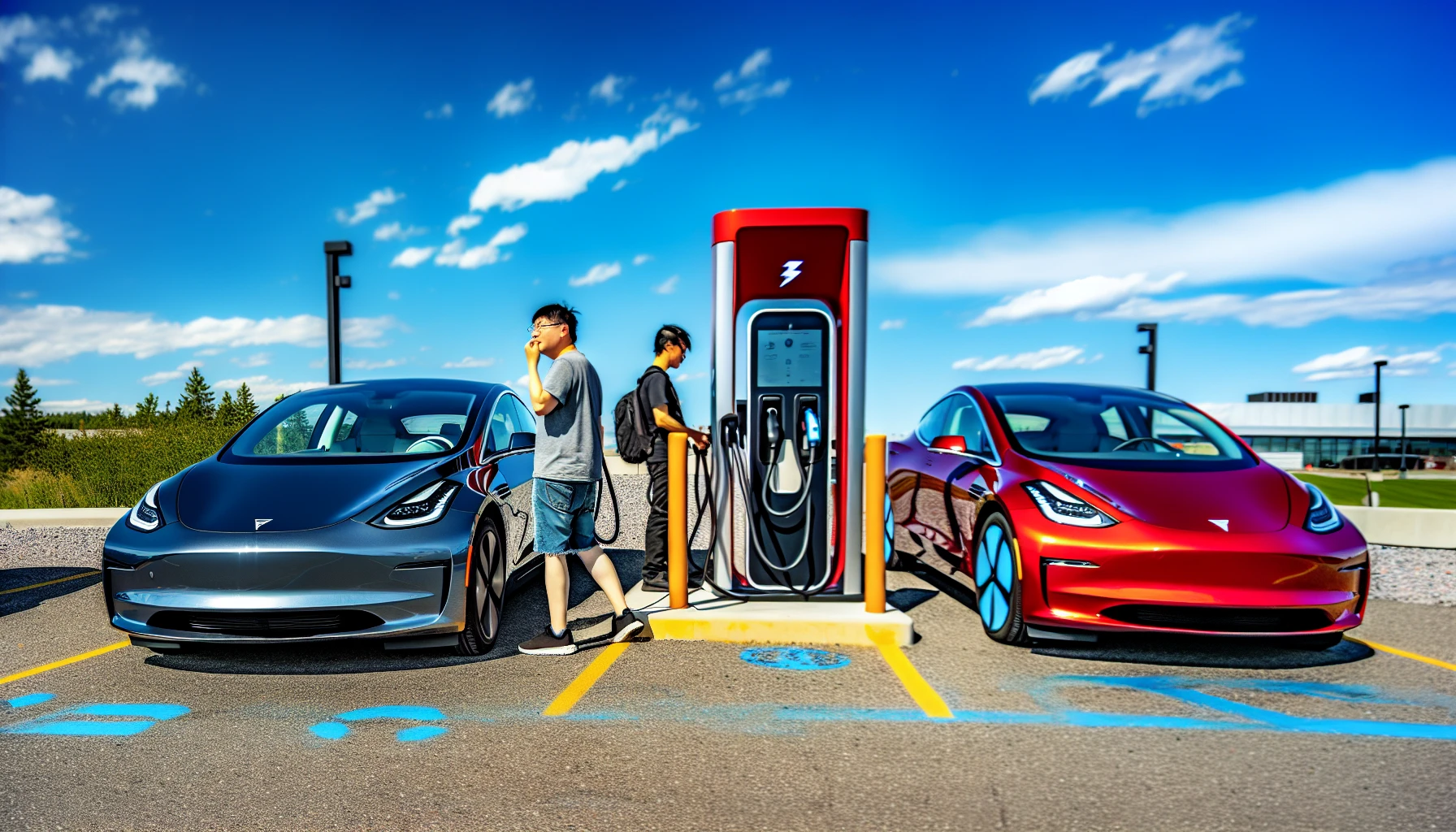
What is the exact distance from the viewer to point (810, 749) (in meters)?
3.33

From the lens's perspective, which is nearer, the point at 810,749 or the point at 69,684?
the point at 810,749

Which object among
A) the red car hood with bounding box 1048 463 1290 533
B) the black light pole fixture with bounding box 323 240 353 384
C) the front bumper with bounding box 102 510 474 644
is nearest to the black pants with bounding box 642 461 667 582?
the front bumper with bounding box 102 510 474 644

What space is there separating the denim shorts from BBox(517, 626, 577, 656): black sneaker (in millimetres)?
460

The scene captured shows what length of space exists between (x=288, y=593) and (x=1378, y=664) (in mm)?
5526

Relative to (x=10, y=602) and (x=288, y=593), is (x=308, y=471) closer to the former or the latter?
(x=288, y=593)

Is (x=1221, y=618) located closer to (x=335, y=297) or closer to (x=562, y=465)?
(x=562, y=465)

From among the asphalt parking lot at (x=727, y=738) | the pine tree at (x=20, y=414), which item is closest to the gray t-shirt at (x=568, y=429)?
the asphalt parking lot at (x=727, y=738)

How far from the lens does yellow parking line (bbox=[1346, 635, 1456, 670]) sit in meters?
4.77

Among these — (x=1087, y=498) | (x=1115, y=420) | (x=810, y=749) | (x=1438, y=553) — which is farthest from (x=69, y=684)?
(x=1438, y=553)

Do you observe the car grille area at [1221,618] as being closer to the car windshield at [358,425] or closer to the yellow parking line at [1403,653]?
the yellow parking line at [1403,653]

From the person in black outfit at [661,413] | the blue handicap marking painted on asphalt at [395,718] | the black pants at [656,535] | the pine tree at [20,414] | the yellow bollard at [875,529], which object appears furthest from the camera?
the pine tree at [20,414]

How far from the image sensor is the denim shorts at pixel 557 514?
4672mm

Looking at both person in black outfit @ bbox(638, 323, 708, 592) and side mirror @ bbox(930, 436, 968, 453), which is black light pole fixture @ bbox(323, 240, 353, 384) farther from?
side mirror @ bbox(930, 436, 968, 453)

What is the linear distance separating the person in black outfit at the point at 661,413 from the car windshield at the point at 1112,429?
208cm
